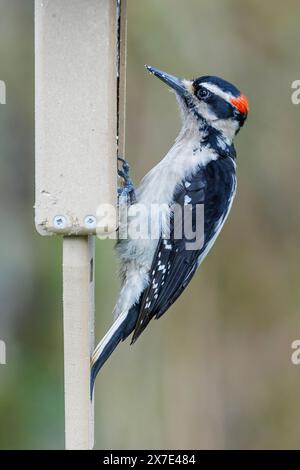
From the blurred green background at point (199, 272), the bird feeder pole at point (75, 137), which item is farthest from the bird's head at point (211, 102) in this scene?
the blurred green background at point (199, 272)

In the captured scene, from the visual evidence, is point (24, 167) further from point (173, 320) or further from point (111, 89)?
point (111, 89)

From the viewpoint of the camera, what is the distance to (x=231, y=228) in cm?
494

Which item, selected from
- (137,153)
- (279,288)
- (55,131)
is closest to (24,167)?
(137,153)

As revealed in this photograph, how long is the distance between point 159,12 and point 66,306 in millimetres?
2150

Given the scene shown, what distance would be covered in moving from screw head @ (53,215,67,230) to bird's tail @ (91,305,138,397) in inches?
18.0

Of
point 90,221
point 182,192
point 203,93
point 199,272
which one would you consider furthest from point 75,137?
point 199,272

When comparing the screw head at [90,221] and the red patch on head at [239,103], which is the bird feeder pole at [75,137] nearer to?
the screw head at [90,221]

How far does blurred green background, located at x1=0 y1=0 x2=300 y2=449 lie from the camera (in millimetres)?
4637

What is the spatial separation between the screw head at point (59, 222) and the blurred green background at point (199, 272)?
161 centimetres

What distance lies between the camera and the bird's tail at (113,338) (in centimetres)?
311

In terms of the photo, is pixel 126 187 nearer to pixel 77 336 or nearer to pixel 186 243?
pixel 186 243

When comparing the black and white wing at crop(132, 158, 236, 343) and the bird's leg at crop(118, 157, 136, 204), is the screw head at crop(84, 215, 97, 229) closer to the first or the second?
the bird's leg at crop(118, 157, 136, 204)

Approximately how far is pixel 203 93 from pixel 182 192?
1.32 feet

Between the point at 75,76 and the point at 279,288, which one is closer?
the point at 75,76
